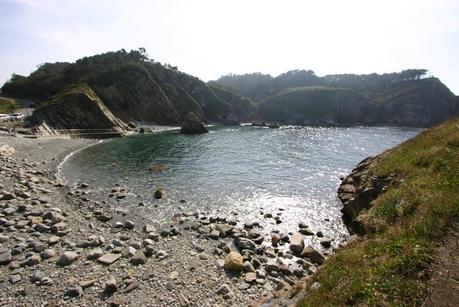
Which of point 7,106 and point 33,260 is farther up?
point 7,106

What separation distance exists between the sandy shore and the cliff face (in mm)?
68787

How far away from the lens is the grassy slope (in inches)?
360

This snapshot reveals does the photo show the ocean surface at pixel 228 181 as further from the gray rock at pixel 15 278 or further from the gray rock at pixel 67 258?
the gray rock at pixel 15 278

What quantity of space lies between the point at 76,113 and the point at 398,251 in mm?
105103

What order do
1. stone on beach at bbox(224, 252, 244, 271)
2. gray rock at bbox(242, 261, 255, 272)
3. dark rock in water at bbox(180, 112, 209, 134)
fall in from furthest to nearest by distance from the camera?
dark rock in water at bbox(180, 112, 209, 134), gray rock at bbox(242, 261, 255, 272), stone on beach at bbox(224, 252, 244, 271)

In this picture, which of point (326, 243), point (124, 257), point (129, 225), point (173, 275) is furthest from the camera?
point (129, 225)

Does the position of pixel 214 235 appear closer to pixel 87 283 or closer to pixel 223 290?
pixel 223 290

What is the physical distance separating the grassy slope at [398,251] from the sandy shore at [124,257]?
531 cm

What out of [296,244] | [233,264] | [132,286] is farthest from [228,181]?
[132,286]

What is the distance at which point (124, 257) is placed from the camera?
682 inches

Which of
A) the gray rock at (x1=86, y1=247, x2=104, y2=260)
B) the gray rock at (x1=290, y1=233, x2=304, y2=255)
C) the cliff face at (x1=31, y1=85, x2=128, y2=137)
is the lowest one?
the gray rock at (x1=290, y1=233, x2=304, y2=255)

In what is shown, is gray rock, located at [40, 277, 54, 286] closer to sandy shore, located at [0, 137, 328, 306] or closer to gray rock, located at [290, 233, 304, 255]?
sandy shore, located at [0, 137, 328, 306]

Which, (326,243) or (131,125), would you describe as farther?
(131,125)

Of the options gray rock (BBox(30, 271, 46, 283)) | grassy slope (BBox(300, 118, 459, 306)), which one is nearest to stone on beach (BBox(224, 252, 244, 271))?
grassy slope (BBox(300, 118, 459, 306))
